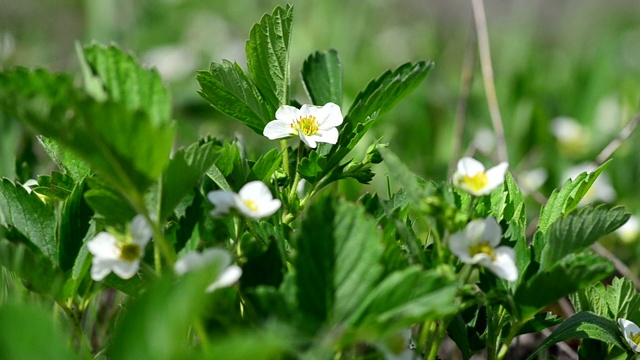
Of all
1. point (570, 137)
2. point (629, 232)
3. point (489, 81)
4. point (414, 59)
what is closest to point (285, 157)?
point (489, 81)

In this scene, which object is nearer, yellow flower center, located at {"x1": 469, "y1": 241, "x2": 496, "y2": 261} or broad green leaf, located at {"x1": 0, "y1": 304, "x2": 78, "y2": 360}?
broad green leaf, located at {"x1": 0, "y1": 304, "x2": 78, "y2": 360}

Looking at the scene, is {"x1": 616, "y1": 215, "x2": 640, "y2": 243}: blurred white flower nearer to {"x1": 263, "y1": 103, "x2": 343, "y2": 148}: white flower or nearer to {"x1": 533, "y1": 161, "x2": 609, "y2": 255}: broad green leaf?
{"x1": 533, "y1": 161, "x2": 609, "y2": 255}: broad green leaf

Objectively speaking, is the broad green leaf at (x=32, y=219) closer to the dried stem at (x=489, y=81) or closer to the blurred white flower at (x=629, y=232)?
the dried stem at (x=489, y=81)

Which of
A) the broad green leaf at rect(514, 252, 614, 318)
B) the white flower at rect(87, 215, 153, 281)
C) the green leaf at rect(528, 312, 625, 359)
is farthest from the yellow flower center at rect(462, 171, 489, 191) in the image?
the white flower at rect(87, 215, 153, 281)

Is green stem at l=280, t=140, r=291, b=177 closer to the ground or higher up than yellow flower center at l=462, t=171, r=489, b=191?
higher up

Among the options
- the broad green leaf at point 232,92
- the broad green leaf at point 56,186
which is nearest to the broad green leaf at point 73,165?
the broad green leaf at point 56,186
